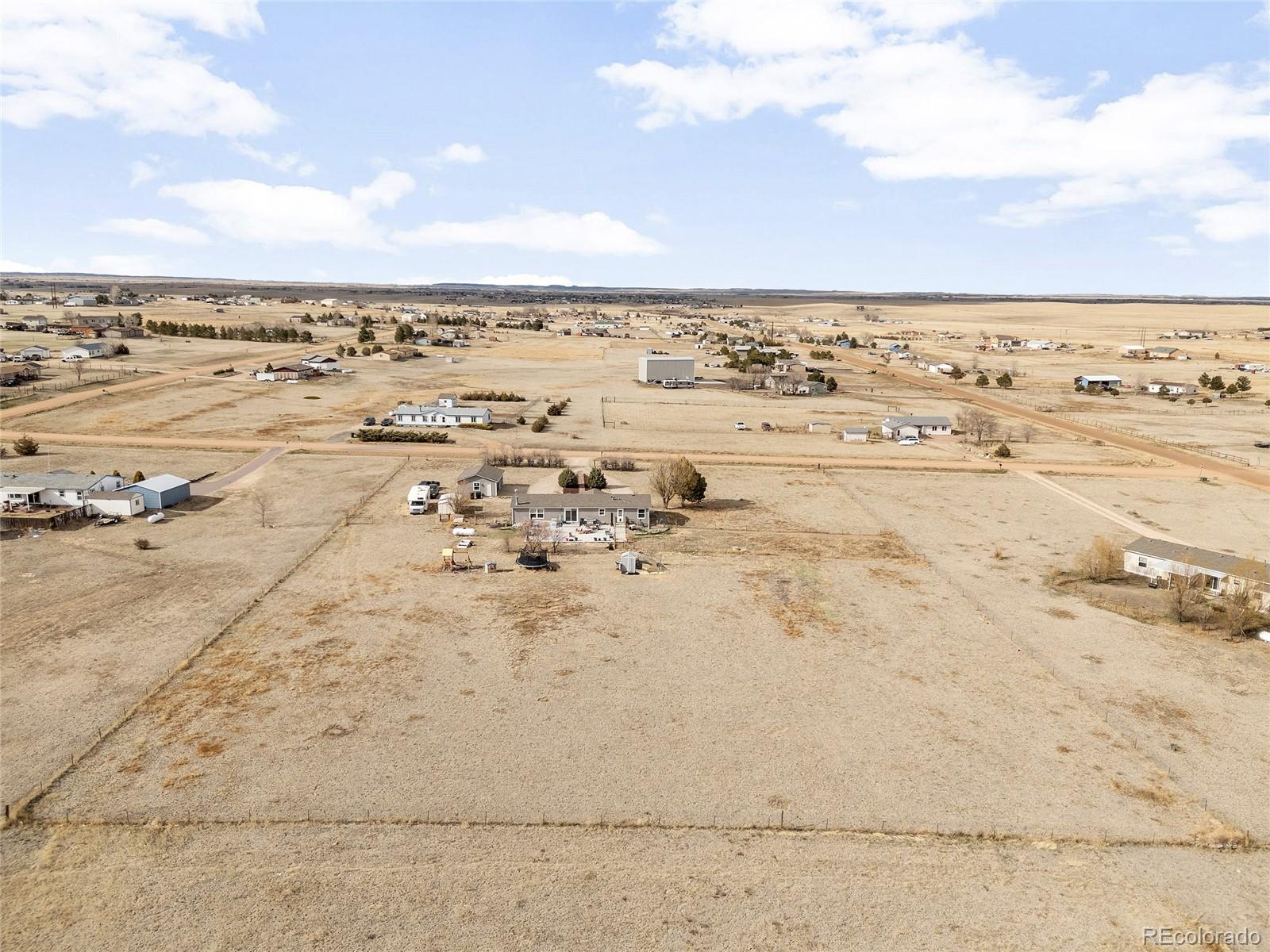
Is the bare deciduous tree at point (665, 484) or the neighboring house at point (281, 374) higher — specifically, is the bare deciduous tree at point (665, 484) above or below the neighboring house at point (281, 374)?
below

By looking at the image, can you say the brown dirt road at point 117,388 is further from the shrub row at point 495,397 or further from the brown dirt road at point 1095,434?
the brown dirt road at point 1095,434

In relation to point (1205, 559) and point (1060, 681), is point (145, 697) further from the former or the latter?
point (1205, 559)

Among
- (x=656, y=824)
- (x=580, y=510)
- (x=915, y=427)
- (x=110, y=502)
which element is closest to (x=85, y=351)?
(x=110, y=502)

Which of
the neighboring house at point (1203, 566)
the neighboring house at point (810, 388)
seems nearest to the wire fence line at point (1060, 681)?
the neighboring house at point (1203, 566)

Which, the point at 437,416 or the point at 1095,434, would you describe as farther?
the point at 1095,434

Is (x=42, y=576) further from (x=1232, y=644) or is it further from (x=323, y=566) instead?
(x=1232, y=644)
